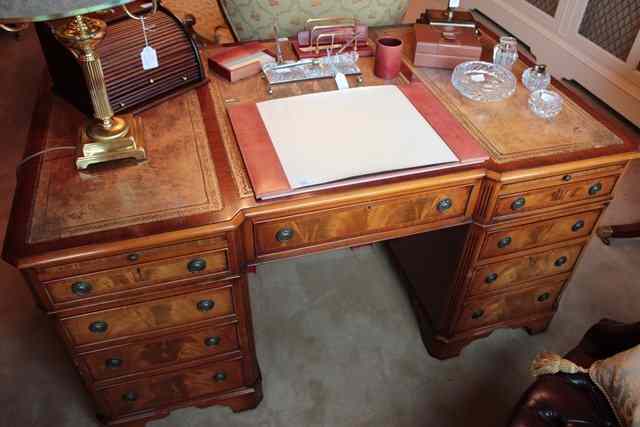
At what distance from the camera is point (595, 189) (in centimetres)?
134

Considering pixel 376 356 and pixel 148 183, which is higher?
pixel 148 183

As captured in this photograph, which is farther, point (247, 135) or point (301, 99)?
point (301, 99)

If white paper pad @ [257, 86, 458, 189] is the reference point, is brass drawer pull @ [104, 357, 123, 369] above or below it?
below

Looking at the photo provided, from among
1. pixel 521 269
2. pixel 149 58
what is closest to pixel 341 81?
pixel 149 58

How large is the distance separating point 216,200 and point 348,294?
959mm

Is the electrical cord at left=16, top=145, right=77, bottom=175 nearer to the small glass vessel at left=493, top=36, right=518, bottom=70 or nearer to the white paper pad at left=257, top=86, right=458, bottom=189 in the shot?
the white paper pad at left=257, top=86, right=458, bottom=189

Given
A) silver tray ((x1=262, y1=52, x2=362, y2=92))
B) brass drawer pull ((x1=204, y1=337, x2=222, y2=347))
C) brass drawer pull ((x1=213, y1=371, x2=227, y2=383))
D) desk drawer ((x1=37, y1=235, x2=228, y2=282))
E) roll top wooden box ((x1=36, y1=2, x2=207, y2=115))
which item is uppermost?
roll top wooden box ((x1=36, y1=2, x2=207, y2=115))

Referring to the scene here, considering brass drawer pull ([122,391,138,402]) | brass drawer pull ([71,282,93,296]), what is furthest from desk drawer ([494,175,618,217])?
brass drawer pull ([122,391,138,402])

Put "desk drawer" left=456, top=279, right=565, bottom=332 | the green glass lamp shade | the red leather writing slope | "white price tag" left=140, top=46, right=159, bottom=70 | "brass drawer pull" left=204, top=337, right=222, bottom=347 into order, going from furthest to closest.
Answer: "desk drawer" left=456, top=279, right=565, bottom=332
"brass drawer pull" left=204, top=337, right=222, bottom=347
"white price tag" left=140, top=46, right=159, bottom=70
the red leather writing slope
the green glass lamp shade

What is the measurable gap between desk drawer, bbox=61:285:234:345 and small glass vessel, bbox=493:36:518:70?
0.98 meters

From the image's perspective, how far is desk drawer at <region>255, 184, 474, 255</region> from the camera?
3.83 feet

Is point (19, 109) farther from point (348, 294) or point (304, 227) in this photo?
point (304, 227)

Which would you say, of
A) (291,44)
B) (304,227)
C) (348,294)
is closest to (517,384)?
(348,294)

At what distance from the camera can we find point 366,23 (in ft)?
5.99
